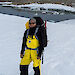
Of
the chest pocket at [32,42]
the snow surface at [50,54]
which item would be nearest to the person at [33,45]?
the chest pocket at [32,42]

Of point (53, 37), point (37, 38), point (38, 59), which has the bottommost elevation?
point (53, 37)

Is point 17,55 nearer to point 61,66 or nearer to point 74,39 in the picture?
point 61,66

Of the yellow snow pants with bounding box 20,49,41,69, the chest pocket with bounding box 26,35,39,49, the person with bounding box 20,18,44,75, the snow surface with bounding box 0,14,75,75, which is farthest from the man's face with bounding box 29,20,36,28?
the snow surface with bounding box 0,14,75,75

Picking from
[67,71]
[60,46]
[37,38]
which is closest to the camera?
[37,38]

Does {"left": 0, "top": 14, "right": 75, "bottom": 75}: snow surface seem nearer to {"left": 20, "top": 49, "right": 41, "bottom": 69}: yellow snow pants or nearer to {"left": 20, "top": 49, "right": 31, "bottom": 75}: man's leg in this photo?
{"left": 20, "top": 49, "right": 31, "bottom": 75}: man's leg

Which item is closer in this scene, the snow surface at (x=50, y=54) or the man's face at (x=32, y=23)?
the man's face at (x=32, y=23)

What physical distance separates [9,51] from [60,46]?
246 centimetres

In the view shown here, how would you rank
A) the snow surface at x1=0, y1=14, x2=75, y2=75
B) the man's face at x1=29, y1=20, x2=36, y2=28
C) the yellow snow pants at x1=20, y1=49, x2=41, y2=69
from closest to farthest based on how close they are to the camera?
the man's face at x1=29, y1=20, x2=36, y2=28
the yellow snow pants at x1=20, y1=49, x2=41, y2=69
the snow surface at x1=0, y1=14, x2=75, y2=75

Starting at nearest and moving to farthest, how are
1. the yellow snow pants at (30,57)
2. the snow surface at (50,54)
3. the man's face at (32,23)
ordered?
1. the man's face at (32,23)
2. the yellow snow pants at (30,57)
3. the snow surface at (50,54)

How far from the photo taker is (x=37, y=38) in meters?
3.49

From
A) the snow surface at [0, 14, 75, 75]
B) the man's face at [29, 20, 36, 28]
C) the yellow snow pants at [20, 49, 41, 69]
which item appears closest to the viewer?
the man's face at [29, 20, 36, 28]

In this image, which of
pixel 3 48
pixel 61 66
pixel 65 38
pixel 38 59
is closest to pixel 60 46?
pixel 65 38

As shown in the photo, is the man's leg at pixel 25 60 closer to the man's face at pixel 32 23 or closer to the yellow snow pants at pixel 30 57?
the yellow snow pants at pixel 30 57

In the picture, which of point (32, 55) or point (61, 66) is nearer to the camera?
point (32, 55)
